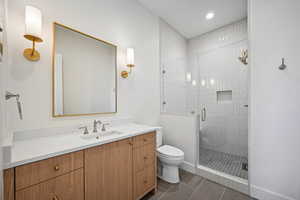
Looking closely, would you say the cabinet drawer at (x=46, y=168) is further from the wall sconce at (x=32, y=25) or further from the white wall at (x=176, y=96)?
the white wall at (x=176, y=96)

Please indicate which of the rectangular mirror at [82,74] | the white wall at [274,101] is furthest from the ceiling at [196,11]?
the rectangular mirror at [82,74]

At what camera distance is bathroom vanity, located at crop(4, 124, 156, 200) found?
0.73 metres

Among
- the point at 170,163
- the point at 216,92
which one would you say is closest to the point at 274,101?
the point at 216,92

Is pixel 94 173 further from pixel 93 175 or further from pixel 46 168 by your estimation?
pixel 46 168

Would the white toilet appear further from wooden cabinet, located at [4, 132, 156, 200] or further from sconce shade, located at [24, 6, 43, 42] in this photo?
sconce shade, located at [24, 6, 43, 42]

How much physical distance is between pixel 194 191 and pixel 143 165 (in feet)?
2.72

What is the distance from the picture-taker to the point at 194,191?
5.56ft

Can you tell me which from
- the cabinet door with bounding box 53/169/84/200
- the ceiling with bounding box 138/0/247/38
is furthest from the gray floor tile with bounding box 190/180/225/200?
the ceiling with bounding box 138/0/247/38

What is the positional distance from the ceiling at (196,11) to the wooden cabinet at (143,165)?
2192 millimetres

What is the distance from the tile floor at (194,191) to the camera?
159 cm

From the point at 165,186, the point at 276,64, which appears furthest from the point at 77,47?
the point at 276,64

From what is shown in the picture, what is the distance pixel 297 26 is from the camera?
1.34m

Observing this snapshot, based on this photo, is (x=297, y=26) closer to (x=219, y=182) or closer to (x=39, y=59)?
(x=219, y=182)

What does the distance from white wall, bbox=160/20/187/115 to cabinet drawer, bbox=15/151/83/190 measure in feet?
6.20
